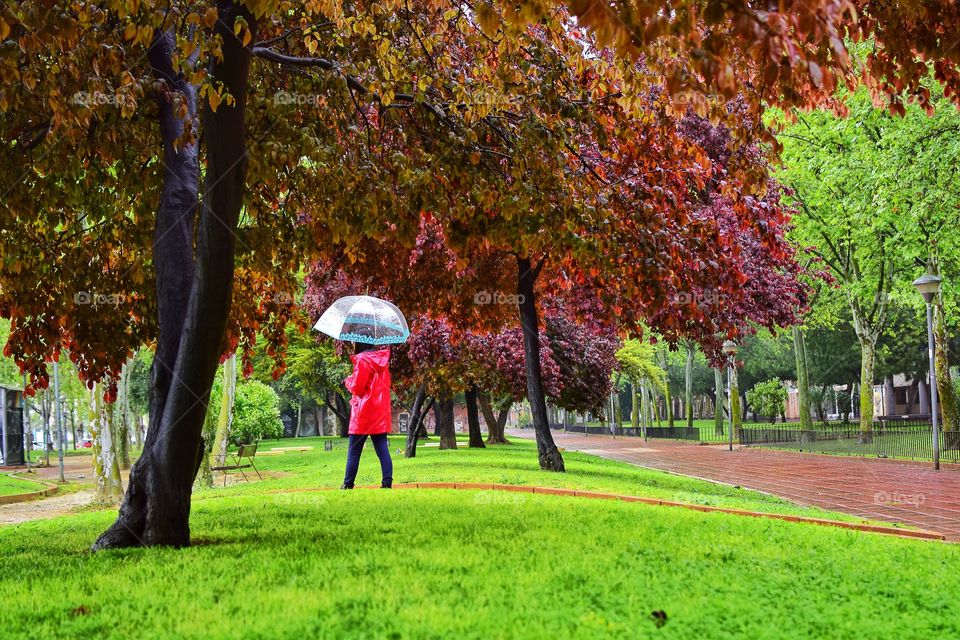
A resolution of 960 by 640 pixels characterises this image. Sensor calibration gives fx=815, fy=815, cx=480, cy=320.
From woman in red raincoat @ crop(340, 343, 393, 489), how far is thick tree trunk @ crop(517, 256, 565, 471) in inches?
187

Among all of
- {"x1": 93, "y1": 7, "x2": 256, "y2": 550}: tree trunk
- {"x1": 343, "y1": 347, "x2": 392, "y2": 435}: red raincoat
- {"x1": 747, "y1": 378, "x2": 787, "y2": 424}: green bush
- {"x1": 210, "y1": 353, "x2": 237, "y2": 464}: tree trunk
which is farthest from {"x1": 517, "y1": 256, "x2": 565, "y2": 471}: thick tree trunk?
{"x1": 747, "y1": 378, "x2": 787, "y2": 424}: green bush

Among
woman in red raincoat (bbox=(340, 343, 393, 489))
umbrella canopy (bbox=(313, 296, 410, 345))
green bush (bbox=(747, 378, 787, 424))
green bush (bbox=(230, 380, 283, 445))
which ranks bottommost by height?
green bush (bbox=(747, 378, 787, 424))

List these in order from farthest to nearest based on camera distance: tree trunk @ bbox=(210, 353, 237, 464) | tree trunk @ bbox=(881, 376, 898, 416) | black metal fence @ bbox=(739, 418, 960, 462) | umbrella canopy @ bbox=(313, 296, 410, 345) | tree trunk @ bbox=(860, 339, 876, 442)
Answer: tree trunk @ bbox=(881, 376, 898, 416) → tree trunk @ bbox=(860, 339, 876, 442) → black metal fence @ bbox=(739, 418, 960, 462) → tree trunk @ bbox=(210, 353, 237, 464) → umbrella canopy @ bbox=(313, 296, 410, 345)

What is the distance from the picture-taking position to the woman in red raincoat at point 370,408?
10031 millimetres

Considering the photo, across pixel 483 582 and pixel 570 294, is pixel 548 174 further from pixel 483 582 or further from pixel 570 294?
pixel 570 294

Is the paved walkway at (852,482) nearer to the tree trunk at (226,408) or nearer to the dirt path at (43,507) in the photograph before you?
the tree trunk at (226,408)

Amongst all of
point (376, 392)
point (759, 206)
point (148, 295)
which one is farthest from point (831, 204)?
point (148, 295)

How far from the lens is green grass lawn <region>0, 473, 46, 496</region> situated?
19.2 m

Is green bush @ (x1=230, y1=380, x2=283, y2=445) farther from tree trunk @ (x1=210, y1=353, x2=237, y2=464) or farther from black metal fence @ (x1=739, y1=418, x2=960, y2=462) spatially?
black metal fence @ (x1=739, y1=418, x2=960, y2=462)

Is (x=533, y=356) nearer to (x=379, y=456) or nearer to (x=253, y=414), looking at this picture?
(x=379, y=456)

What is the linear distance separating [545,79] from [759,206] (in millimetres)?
3123

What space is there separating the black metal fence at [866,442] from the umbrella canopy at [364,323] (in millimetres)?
16462

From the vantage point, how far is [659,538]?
19.7 feet

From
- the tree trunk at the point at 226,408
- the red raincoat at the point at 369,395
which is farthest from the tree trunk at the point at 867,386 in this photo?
the red raincoat at the point at 369,395
